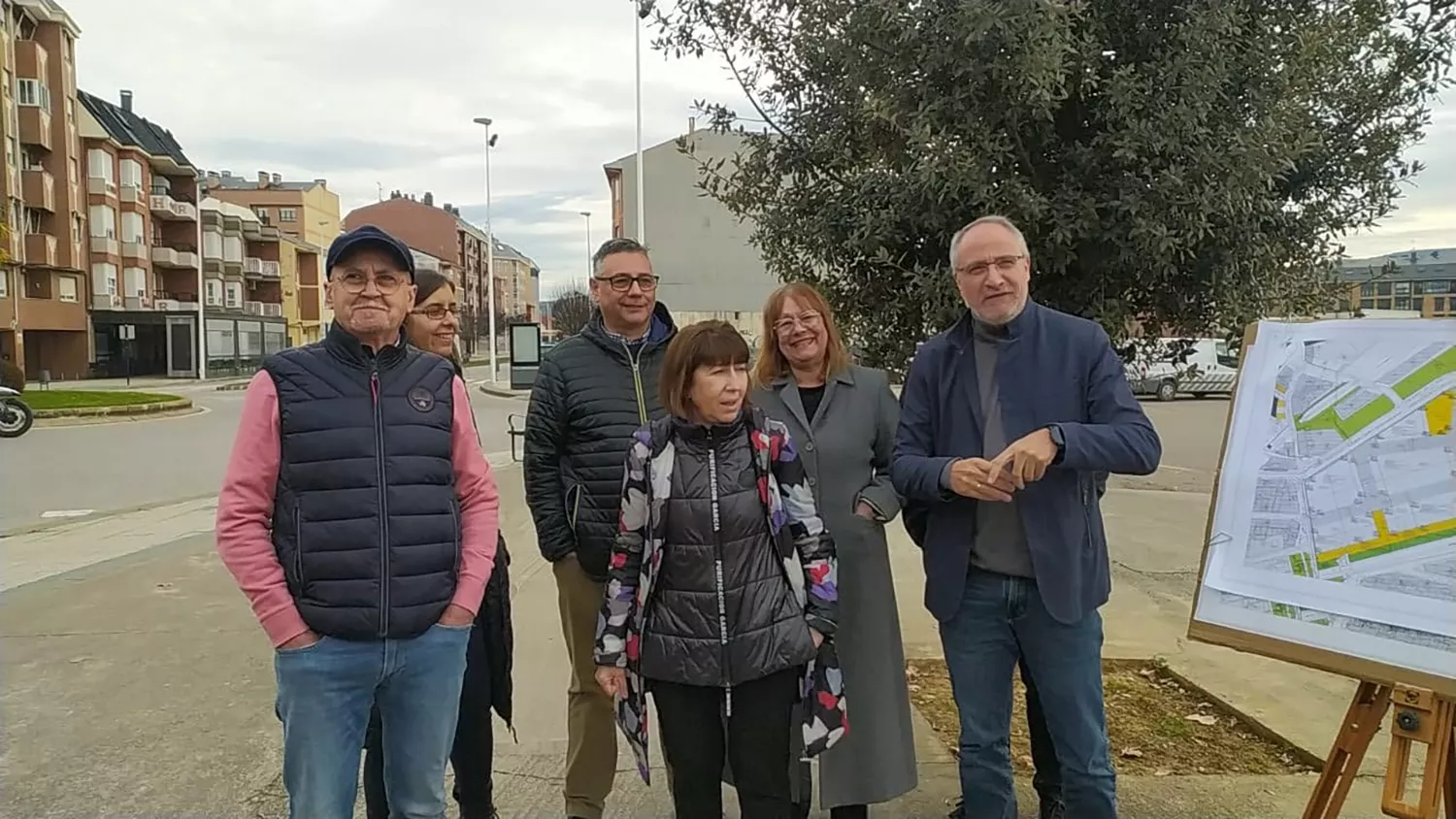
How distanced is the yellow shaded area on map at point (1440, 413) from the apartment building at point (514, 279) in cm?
11500

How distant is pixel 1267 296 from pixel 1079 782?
7.09 ft

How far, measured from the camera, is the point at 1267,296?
384 cm

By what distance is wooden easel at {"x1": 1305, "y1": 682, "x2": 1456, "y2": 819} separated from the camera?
225 cm

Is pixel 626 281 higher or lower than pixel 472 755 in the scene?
higher

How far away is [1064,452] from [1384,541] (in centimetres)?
77

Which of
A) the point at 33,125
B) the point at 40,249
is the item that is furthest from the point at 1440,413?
the point at 33,125

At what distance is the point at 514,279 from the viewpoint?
13050cm

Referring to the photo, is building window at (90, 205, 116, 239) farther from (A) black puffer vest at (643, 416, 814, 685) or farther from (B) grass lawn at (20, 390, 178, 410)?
(A) black puffer vest at (643, 416, 814, 685)

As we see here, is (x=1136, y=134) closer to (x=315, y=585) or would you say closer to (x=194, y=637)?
(x=315, y=585)

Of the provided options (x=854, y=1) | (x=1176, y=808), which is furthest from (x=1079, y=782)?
(x=854, y=1)

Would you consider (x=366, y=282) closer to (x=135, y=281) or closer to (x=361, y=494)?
(x=361, y=494)

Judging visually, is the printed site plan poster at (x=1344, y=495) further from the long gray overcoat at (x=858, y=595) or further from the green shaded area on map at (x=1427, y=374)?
the long gray overcoat at (x=858, y=595)

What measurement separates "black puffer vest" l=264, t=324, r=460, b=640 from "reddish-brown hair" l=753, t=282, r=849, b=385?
117 centimetres

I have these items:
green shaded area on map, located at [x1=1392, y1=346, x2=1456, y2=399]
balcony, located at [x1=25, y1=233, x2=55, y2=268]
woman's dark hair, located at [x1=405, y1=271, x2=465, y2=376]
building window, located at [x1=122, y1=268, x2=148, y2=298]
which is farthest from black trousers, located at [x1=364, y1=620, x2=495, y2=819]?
building window, located at [x1=122, y1=268, x2=148, y2=298]
